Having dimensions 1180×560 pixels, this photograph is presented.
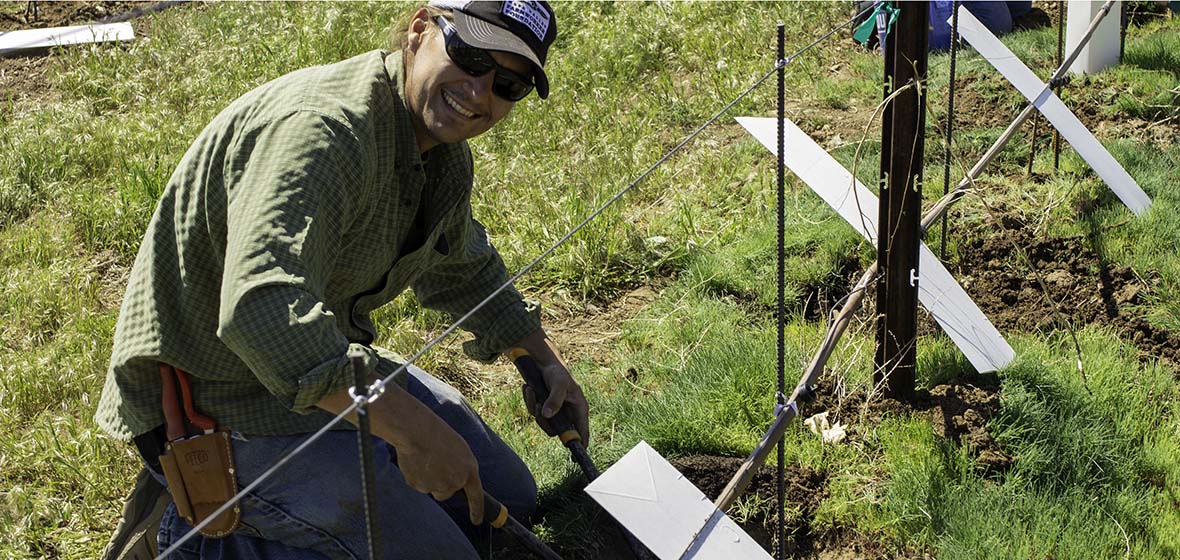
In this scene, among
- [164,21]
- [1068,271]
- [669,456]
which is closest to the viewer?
[669,456]

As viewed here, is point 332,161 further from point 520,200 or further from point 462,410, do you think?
point 520,200

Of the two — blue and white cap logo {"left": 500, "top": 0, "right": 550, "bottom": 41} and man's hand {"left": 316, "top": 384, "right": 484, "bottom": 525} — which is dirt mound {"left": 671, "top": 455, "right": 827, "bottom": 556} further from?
blue and white cap logo {"left": 500, "top": 0, "right": 550, "bottom": 41}

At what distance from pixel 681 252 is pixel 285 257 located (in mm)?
2444

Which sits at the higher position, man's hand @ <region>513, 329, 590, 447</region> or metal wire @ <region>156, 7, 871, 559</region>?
metal wire @ <region>156, 7, 871, 559</region>

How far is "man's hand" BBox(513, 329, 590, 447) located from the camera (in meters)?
3.10

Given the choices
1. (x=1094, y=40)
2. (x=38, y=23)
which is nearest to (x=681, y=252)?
(x=1094, y=40)

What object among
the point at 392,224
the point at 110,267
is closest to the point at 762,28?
the point at 110,267

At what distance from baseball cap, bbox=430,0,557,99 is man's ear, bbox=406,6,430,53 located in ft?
0.11

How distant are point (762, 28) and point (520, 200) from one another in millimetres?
2100

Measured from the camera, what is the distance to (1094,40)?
530 centimetres

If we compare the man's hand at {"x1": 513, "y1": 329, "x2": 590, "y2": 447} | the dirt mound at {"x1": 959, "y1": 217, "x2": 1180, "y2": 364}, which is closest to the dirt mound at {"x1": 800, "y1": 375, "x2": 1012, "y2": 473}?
the dirt mound at {"x1": 959, "y1": 217, "x2": 1180, "y2": 364}

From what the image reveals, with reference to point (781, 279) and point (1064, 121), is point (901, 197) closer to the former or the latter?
point (781, 279)

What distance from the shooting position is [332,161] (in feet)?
7.51

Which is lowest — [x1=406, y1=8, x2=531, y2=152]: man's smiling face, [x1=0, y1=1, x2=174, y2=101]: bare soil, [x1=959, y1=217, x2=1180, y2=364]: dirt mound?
[x1=0, y1=1, x2=174, y2=101]: bare soil
